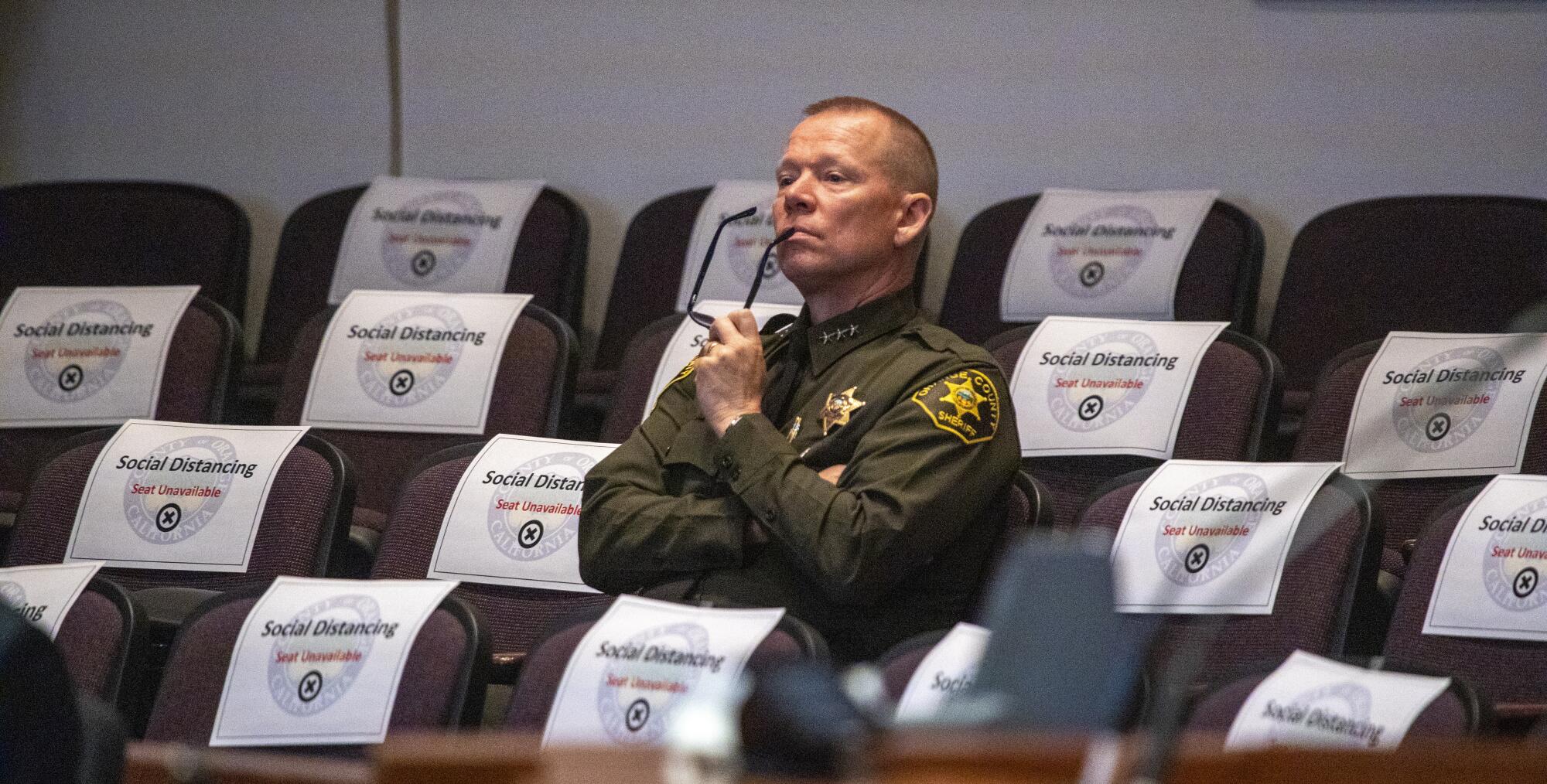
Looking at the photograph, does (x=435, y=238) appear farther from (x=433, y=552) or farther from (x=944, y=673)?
(x=944, y=673)

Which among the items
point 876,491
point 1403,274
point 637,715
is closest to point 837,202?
Answer: point 876,491

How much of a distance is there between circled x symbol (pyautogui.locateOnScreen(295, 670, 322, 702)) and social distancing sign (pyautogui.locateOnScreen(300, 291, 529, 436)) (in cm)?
109

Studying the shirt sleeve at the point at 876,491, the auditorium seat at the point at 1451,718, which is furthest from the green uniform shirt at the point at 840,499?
the auditorium seat at the point at 1451,718

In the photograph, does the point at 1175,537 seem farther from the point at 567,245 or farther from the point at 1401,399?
the point at 567,245

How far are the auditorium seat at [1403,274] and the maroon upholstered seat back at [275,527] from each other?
6.25ft

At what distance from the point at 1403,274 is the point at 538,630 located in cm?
201

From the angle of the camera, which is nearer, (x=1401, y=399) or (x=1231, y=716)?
(x=1231, y=716)

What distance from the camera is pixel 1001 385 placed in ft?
8.86

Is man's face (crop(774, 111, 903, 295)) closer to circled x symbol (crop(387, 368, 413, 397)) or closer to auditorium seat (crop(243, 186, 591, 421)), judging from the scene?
circled x symbol (crop(387, 368, 413, 397))

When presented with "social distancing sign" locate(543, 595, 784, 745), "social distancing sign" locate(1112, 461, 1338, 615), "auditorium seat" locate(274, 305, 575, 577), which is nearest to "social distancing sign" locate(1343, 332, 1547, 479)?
"social distancing sign" locate(1112, 461, 1338, 615)

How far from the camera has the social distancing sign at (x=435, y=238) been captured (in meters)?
4.37

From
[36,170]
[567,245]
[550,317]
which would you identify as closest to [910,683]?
[550,317]

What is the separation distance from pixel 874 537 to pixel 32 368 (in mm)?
2372

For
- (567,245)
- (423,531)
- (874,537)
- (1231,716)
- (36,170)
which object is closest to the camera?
(1231,716)
